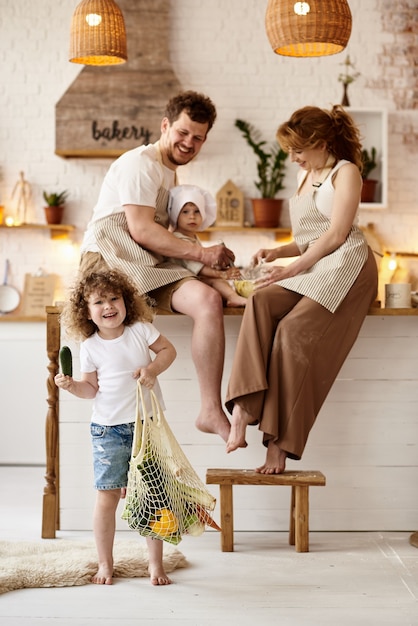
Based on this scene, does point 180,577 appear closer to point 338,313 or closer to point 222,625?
point 222,625

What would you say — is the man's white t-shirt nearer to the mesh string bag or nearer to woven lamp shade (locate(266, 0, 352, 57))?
woven lamp shade (locate(266, 0, 352, 57))

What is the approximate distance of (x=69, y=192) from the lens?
20.2 feet

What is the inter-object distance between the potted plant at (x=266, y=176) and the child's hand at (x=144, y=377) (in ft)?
9.89

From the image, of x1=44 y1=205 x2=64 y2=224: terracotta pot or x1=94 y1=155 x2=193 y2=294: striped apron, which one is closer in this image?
x1=94 y1=155 x2=193 y2=294: striped apron

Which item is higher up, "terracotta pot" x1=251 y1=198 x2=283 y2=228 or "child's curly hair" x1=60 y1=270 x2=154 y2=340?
"terracotta pot" x1=251 y1=198 x2=283 y2=228

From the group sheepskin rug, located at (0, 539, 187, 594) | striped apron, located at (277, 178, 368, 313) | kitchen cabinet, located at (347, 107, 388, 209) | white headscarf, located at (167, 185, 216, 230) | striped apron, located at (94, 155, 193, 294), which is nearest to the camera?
sheepskin rug, located at (0, 539, 187, 594)

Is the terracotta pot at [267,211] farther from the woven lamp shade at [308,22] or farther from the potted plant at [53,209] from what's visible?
the woven lamp shade at [308,22]

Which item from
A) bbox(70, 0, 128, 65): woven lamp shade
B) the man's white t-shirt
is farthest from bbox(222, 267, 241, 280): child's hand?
bbox(70, 0, 128, 65): woven lamp shade

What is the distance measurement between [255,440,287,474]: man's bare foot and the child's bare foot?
1.95 ft

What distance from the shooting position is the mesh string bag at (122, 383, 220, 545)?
2.96 meters

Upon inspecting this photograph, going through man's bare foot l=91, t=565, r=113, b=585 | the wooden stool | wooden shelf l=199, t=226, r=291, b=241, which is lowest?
man's bare foot l=91, t=565, r=113, b=585

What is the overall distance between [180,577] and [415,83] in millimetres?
4103

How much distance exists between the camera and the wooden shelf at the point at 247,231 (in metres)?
5.95

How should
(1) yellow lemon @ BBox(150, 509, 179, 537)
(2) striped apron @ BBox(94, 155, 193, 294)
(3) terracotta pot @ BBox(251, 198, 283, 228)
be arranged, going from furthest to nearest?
(3) terracotta pot @ BBox(251, 198, 283, 228)
(2) striped apron @ BBox(94, 155, 193, 294)
(1) yellow lemon @ BBox(150, 509, 179, 537)
